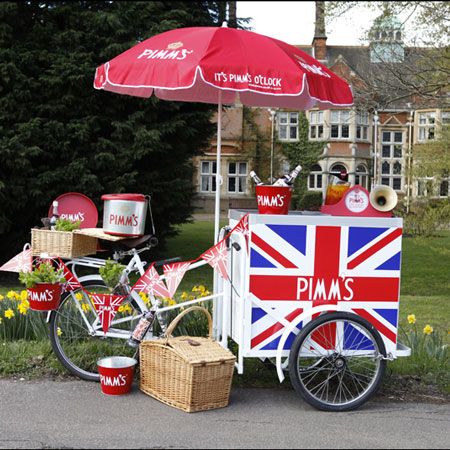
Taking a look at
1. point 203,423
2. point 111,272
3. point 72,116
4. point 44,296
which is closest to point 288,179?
point 111,272

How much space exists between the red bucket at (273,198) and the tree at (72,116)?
7868 millimetres

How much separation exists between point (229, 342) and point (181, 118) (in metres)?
8.28

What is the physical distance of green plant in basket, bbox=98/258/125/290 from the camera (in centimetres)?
524

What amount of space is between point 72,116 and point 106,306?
845cm

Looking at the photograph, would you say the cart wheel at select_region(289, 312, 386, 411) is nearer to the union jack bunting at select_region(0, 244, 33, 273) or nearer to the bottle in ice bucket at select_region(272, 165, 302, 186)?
the bottle in ice bucket at select_region(272, 165, 302, 186)

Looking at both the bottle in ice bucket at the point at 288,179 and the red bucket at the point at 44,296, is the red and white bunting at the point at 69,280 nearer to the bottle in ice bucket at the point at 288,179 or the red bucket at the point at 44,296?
the red bucket at the point at 44,296

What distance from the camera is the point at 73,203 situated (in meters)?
6.02

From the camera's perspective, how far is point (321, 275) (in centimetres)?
493

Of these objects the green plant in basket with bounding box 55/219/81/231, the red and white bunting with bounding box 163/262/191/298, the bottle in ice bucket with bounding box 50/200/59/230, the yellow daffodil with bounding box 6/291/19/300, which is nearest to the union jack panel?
the red and white bunting with bounding box 163/262/191/298

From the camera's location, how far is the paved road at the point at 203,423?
4.09m

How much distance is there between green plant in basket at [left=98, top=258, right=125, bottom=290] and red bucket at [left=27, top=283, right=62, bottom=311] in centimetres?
37

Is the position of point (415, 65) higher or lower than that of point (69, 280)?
higher

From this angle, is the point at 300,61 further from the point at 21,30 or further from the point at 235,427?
the point at 21,30

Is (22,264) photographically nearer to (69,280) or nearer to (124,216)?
(69,280)
